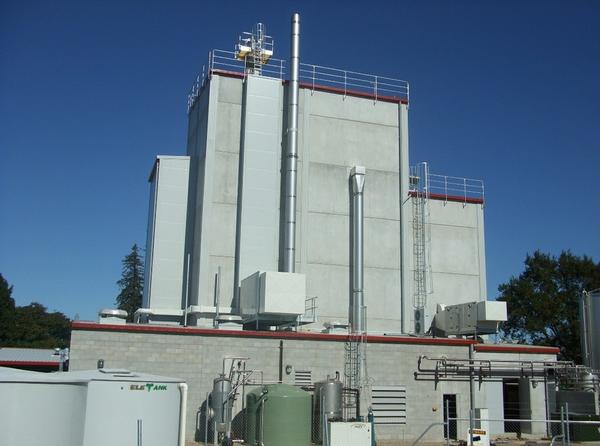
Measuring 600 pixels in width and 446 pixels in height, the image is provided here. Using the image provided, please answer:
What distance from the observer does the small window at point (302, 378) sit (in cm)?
2598

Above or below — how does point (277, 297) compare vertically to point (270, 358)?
above

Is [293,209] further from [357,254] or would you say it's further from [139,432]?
[139,432]

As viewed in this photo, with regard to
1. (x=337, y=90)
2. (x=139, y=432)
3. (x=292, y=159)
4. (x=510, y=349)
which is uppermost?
(x=337, y=90)

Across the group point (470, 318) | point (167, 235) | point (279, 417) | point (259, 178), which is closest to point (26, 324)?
point (167, 235)

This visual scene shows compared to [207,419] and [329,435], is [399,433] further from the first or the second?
[207,419]

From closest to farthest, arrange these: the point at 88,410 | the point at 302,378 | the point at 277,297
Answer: the point at 88,410
the point at 302,378
the point at 277,297

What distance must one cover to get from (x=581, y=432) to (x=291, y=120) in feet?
61.2

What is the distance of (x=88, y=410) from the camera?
12.0 meters

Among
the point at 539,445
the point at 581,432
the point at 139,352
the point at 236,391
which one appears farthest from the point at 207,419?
the point at 581,432

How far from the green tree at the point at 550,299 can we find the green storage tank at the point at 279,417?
40.6m

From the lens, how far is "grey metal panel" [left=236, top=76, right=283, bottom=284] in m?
31.0

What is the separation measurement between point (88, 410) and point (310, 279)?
2059 centimetres

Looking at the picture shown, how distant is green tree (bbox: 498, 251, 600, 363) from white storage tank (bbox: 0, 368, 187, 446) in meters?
51.6

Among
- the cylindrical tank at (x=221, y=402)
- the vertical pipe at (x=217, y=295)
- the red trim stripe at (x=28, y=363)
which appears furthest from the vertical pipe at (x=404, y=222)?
the red trim stripe at (x=28, y=363)
